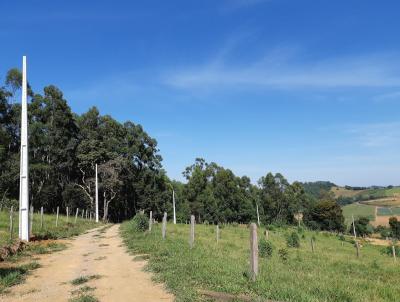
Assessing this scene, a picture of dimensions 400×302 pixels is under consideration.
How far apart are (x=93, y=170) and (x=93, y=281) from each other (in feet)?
177

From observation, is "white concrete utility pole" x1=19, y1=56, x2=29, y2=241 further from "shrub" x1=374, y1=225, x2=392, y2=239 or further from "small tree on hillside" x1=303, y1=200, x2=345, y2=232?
"shrub" x1=374, y1=225, x2=392, y2=239

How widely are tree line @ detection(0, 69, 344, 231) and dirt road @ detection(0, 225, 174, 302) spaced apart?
1356 inches

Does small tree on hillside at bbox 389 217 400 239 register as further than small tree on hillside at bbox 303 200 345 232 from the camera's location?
No

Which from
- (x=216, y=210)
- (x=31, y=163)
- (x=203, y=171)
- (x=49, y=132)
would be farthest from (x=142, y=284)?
(x=203, y=171)

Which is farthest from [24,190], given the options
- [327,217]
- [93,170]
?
[327,217]

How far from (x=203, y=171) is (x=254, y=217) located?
14598mm

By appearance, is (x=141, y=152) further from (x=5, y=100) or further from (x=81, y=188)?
(x=5, y=100)

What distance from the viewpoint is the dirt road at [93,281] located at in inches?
352

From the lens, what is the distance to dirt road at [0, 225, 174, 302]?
8930mm

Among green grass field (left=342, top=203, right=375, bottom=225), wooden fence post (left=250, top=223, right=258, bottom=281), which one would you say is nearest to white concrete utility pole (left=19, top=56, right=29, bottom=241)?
wooden fence post (left=250, top=223, right=258, bottom=281)

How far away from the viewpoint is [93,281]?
10484 mm

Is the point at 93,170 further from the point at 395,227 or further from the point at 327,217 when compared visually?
the point at 395,227

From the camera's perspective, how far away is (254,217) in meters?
86.6

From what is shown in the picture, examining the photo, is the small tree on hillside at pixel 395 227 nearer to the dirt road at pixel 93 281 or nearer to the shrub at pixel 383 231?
the shrub at pixel 383 231
